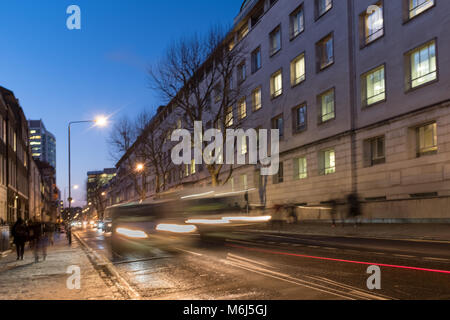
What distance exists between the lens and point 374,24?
25922mm

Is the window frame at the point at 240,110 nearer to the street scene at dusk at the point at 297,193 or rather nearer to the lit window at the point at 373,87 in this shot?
the street scene at dusk at the point at 297,193

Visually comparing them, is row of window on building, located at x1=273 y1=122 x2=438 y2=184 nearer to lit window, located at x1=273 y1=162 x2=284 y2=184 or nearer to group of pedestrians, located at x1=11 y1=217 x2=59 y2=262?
lit window, located at x1=273 y1=162 x2=284 y2=184

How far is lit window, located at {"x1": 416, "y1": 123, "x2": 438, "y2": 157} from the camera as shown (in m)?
21.6

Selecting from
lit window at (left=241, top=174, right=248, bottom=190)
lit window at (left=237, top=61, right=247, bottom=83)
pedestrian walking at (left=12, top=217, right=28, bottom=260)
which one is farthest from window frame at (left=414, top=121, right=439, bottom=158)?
lit window at (left=237, top=61, right=247, bottom=83)

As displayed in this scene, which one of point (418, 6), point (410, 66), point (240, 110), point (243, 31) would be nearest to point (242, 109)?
point (240, 110)

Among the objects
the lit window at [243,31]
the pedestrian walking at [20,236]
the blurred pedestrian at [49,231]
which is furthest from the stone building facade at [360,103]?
the pedestrian walking at [20,236]

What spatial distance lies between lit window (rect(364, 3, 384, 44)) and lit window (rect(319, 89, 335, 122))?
4.47m

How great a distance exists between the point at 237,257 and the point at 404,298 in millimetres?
6638

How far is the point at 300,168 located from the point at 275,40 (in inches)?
469

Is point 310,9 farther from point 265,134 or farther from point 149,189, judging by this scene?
point 149,189

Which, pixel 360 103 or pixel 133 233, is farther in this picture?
pixel 360 103

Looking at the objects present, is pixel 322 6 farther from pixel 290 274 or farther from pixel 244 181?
pixel 290 274

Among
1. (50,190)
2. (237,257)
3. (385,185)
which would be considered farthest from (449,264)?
(50,190)

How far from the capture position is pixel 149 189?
86.2 m
